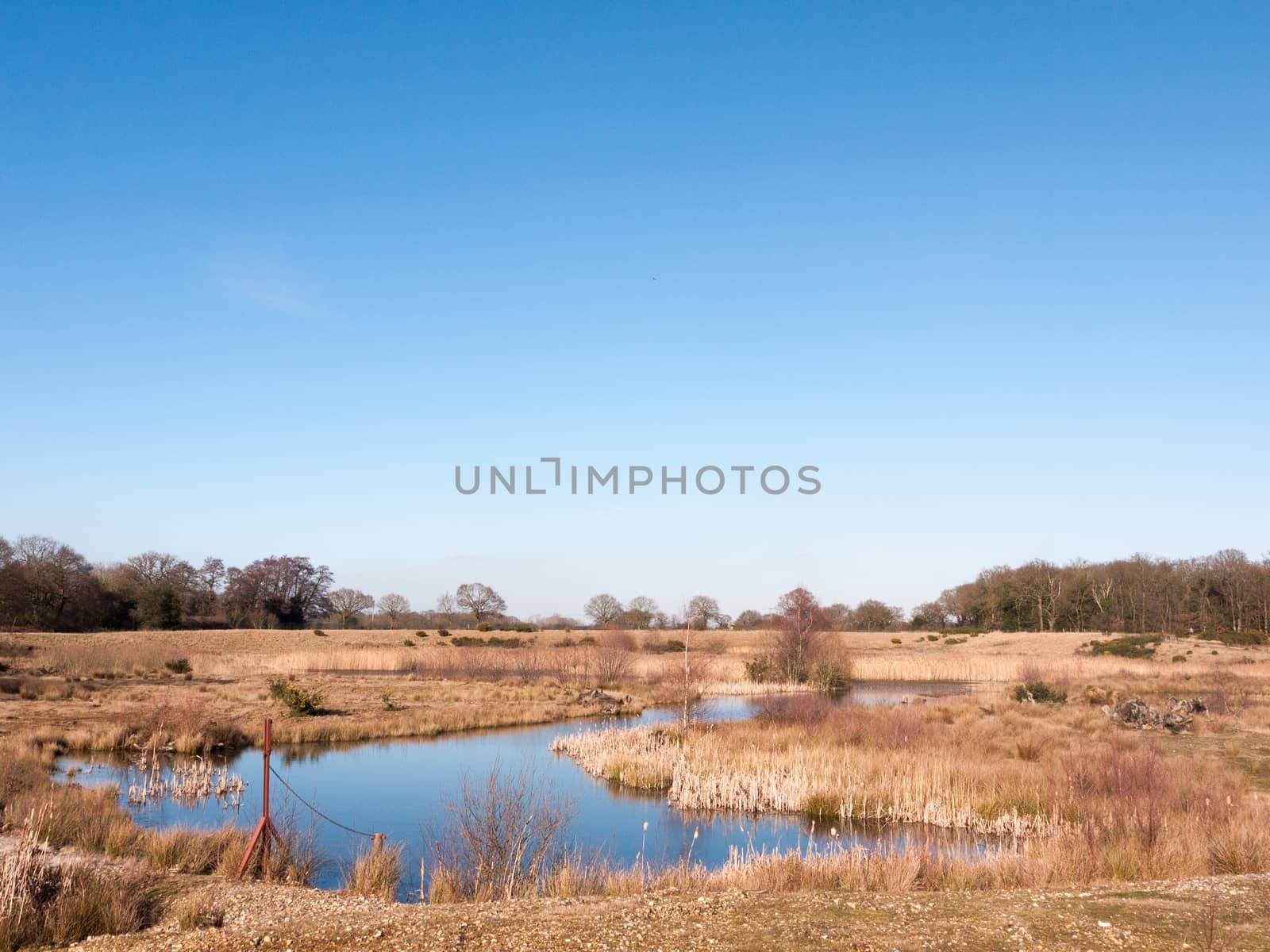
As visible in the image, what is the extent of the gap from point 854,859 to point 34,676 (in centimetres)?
3553

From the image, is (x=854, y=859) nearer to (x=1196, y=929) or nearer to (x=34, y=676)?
(x=1196, y=929)

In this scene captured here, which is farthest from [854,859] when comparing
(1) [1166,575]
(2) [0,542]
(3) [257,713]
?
(1) [1166,575]

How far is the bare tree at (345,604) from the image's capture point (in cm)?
9150

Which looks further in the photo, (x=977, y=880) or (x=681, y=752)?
(x=681, y=752)

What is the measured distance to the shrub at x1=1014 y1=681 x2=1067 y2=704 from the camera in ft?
105

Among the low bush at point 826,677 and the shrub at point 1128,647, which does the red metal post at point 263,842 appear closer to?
the low bush at point 826,677

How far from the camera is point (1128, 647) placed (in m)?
51.7

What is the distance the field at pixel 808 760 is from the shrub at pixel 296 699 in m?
0.44

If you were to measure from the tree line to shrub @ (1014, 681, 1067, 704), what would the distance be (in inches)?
487

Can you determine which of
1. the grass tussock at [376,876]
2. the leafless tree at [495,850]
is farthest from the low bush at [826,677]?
the grass tussock at [376,876]

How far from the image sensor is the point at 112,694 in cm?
3192

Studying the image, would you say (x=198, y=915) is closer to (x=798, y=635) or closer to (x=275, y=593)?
(x=798, y=635)

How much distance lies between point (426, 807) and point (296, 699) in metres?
13.8

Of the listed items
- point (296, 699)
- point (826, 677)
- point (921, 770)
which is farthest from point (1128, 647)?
point (296, 699)
